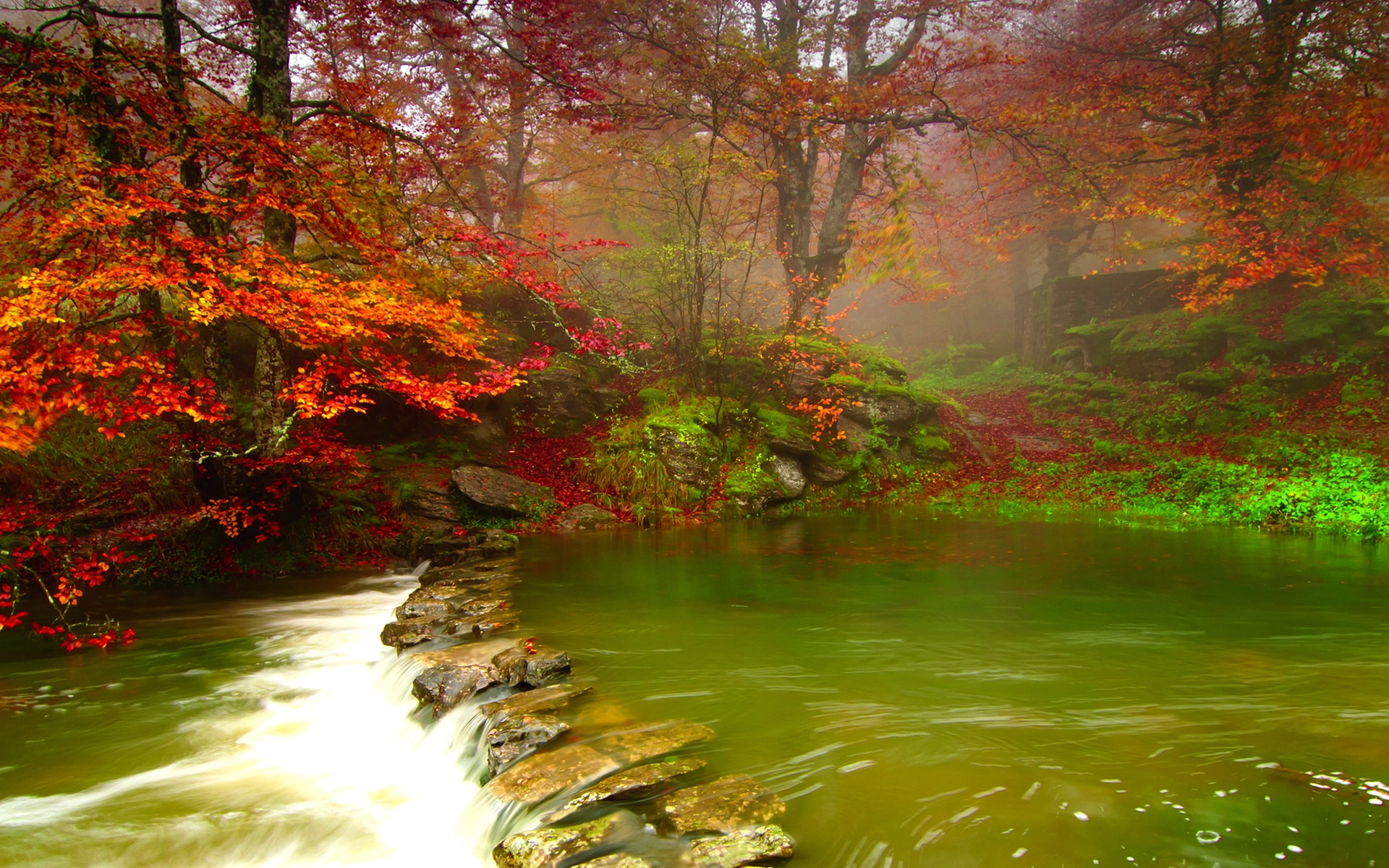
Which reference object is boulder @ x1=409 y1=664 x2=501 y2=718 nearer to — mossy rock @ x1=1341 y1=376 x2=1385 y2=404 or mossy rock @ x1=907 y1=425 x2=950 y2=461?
mossy rock @ x1=907 y1=425 x2=950 y2=461

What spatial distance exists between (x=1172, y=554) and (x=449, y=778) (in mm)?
8111

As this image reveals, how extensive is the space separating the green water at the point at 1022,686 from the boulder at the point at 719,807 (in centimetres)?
15

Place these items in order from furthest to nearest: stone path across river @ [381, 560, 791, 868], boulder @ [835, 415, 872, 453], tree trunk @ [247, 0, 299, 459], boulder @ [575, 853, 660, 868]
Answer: boulder @ [835, 415, 872, 453] < tree trunk @ [247, 0, 299, 459] < stone path across river @ [381, 560, 791, 868] < boulder @ [575, 853, 660, 868]

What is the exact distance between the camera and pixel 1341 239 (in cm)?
1296

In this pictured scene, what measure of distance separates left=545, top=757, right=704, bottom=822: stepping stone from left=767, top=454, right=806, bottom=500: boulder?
30.7 feet

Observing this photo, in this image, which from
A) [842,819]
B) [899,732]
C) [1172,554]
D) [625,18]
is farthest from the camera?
[625,18]

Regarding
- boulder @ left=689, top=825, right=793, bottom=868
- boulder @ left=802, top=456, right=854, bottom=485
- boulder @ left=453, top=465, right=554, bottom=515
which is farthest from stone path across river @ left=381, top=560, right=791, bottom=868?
boulder @ left=802, top=456, right=854, bottom=485

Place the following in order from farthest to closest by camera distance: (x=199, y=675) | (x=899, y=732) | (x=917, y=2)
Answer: (x=917, y=2), (x=199, y=675), (x=899, y=732)

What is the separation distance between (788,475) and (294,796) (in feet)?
32.5

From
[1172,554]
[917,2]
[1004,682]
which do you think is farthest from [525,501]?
[917,2]

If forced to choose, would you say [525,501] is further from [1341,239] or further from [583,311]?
[1341,239]

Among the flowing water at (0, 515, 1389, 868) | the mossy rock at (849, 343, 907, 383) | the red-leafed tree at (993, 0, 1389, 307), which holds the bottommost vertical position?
the flowing water at (0, 515, 1389, 868)

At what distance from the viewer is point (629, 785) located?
3.06m

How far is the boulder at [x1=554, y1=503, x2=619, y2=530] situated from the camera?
415 inches
